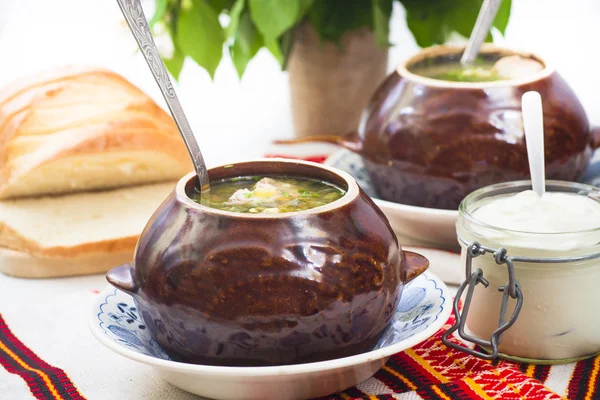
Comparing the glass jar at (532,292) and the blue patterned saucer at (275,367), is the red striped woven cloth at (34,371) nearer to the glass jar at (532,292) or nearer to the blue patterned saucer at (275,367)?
the blue patterned saucer at (275,367)

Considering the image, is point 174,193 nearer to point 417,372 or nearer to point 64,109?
point 417,372

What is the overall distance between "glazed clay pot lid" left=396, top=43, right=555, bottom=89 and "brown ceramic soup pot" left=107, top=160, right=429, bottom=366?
0.46m

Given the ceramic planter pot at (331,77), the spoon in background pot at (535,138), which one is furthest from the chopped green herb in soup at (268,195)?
the ceramic planter pot at (331,77)

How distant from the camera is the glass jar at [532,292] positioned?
1.01 m

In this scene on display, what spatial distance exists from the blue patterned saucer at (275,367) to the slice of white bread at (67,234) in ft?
1.09

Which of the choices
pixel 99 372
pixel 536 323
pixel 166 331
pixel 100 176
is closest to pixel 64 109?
pixel 100 176

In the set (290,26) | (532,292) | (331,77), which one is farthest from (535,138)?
(331,77)

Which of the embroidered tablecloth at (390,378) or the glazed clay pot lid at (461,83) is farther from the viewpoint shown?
the glazed clay pot lid at (461,83)

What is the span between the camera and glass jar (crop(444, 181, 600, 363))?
101 centimetres

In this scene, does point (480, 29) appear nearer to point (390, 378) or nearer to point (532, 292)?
point (532, 292)

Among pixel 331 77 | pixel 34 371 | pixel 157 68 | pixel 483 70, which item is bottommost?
pixel 34 371

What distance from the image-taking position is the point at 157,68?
3.23 feet

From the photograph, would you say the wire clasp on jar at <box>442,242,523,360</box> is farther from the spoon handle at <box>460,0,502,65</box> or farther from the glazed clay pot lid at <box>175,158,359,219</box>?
the spoon handle at <box>460,0,502,65</box>

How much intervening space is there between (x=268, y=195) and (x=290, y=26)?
0.76 m
